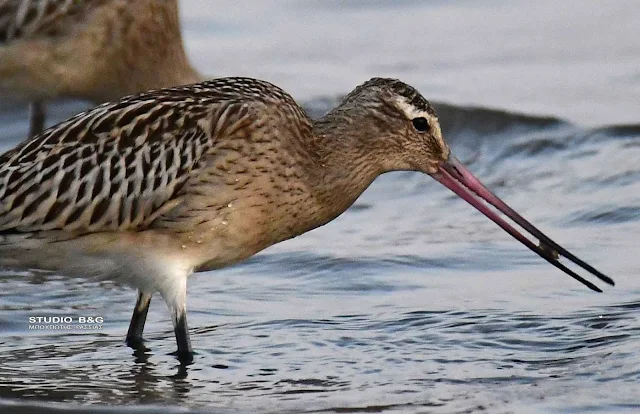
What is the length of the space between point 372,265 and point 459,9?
289 inches

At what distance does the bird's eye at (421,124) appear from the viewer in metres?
9.29

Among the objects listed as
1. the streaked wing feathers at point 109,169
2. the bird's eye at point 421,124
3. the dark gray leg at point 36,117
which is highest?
the bird's eye at point 421,124

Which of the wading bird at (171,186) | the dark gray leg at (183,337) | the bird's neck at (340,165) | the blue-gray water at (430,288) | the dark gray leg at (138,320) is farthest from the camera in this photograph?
the dark gray leg at (138,320)

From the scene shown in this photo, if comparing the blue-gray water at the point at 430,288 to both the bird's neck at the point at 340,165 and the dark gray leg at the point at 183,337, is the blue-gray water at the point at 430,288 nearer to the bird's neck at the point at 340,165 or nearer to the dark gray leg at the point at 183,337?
the dark gray leg at the point at 183,337

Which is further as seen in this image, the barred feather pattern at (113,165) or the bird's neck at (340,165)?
the bird's neck at (340,165)

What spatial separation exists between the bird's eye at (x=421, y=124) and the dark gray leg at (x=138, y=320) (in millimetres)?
1824

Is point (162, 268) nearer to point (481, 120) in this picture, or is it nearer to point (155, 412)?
point (155, 412)

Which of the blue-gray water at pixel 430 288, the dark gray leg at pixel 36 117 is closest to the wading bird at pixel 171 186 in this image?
the blue-gray water at pixel 430 288

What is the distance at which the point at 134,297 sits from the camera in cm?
1051

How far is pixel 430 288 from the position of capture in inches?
411

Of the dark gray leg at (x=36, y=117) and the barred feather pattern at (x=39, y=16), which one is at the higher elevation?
the barred feather pattern at (x=39, y=16)

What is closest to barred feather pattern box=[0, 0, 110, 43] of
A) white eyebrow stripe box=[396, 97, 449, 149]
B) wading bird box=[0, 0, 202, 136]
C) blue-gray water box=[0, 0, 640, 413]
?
wading bird box=[0, 0, 202, 136]

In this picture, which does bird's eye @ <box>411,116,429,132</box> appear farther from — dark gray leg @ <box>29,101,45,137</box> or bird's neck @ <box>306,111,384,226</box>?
dark gray leg @ <box>29,101,45,137</box>

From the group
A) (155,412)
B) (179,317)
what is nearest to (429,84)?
(179,317)
